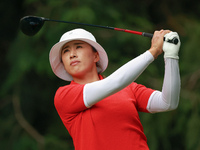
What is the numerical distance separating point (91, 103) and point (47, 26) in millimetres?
3359

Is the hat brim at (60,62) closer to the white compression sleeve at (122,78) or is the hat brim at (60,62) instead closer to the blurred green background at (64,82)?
the white compression sleeve at (122,78)

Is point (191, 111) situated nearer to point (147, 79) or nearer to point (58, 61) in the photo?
point (147, 79)

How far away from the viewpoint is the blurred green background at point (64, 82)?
581 centimetres

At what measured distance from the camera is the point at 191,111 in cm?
575

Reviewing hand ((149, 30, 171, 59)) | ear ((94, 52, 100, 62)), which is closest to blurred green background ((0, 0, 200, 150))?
ear ((94, 52, 100, 62))

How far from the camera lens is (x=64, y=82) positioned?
20.7 ft

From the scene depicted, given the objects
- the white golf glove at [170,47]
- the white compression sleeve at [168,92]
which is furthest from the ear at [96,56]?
the white golf glove at [170,47]

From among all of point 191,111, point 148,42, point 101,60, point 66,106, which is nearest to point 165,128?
point 191,111

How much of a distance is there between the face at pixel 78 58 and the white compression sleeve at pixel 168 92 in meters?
0.44

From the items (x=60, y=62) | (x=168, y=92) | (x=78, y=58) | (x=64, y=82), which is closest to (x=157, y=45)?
(x=168, y=92)

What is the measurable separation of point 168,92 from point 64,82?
3.69 m

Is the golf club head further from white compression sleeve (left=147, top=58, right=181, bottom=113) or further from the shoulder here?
white compression sleeve (left=147, top=58, right=181, bottom=113)

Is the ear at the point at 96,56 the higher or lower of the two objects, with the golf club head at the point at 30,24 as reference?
lower

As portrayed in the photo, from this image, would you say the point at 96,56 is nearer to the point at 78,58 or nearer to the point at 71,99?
the point at 78,58
